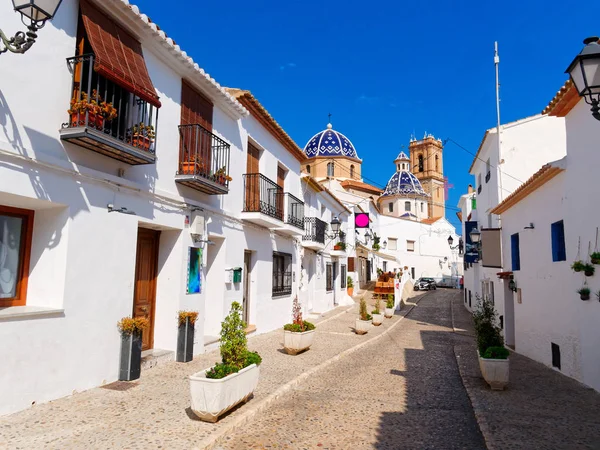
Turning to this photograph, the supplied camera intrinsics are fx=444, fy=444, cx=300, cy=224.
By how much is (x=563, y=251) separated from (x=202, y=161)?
7.43 meters

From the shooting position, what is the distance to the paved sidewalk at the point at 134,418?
14.5 ft

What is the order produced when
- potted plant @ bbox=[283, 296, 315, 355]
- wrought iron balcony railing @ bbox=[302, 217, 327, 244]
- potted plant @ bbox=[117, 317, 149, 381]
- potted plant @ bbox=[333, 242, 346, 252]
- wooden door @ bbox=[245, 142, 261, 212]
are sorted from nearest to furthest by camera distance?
potted plant @ bbox=[117, 317, 149, 381] < potted plant @ bbox=[283, 296, 315, 355] < wooden door @ bbox=[245, 142, 261, 212] < wrought iron balcony railing @ bbox=[302, 217, 327, 244] < potted plant @ bbox=[333, 242, 346, 252]

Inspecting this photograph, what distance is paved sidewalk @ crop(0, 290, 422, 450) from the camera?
14.5 feet

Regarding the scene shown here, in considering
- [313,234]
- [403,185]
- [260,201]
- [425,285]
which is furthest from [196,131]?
[403,185]

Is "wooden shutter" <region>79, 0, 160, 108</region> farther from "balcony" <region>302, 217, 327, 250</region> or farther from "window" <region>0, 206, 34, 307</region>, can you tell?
"balcony" <region>302, 217, 327, 250</region>

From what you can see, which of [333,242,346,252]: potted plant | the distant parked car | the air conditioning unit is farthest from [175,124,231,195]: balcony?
the distant parked car

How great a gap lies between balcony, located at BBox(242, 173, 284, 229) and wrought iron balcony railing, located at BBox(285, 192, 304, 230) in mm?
937

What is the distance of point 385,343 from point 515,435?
761 centimetres

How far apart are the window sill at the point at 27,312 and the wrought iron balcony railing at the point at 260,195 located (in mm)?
6191

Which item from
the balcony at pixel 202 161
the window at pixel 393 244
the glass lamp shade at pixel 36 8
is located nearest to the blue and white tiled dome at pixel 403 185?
the window at pixel 393 244

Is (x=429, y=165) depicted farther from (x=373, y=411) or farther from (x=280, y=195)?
(x=373, y=411)

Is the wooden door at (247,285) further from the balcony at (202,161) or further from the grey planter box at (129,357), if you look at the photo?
the grey planter box at (129,357)

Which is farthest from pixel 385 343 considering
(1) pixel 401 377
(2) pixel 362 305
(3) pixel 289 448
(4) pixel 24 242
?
(4) pixel 24 242

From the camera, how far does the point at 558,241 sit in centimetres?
902
